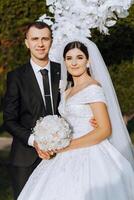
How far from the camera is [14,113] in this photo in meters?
5.33

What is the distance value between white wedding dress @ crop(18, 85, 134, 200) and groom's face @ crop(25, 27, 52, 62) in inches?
16.1

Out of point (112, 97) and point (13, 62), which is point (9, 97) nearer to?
point (112, 97)

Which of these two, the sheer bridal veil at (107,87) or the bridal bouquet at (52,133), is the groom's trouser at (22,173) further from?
the sheer bridal veil at (107,87)

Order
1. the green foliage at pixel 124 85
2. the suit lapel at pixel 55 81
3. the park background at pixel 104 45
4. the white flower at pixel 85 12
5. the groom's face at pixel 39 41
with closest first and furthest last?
the groom's face at pixel 39 41 < the suit lapel at pixel 55 81 < the white flower at pixel 85 12 < the park background at pixel 104 45 < the green foliage at pixel 124 85

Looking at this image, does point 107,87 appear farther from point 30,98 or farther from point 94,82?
point 30,98

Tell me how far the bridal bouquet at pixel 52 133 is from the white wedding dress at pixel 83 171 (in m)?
0.18

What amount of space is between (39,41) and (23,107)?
0.54 m

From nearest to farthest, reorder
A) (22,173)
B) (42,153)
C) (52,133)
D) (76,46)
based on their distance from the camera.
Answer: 1. (52,133)
2. (42,153)
3. (76,46)
4. (22,173)

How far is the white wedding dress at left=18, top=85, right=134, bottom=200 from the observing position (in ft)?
16.9

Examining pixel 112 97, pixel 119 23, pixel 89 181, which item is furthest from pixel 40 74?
pixel 119 23

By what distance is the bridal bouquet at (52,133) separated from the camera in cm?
506

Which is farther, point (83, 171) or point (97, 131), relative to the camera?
point (83, 171)

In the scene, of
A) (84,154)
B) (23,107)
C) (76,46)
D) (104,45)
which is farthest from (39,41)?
(104,45)

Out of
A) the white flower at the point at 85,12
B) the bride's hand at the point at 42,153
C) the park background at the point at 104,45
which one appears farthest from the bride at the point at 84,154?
the park background at the point at 104,45
